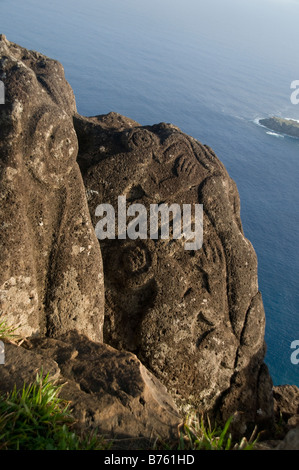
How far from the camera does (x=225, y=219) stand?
4598 mm

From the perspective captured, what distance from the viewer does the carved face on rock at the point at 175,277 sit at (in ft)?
13.9

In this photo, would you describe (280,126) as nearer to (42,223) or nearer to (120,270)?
(120,270)

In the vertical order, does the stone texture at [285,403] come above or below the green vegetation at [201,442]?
below

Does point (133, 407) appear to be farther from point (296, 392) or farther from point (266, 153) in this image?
point (266, 153)

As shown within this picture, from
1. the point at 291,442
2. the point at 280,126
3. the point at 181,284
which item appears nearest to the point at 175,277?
the point at 181,284

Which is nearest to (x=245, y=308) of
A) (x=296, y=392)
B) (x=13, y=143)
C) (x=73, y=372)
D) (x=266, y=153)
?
(x=296, y=392)

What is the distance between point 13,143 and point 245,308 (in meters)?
2.87

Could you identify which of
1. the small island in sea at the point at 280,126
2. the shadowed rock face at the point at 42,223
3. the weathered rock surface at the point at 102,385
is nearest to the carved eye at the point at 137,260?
the shadowed rock face at the point at 42,223

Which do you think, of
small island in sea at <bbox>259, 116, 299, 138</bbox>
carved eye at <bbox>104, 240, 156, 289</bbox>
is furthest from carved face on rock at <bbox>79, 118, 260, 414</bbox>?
small island in sea at <bbox>259, 116, 299, 138</bbox>

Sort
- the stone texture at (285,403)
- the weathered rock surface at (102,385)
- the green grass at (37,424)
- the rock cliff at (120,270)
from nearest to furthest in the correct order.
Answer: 1. the green grass at (37,424)
2. the weathered rock surface at (102,385)
3. the rock cliff at (120,270)
4. the stone texture at (285,403)

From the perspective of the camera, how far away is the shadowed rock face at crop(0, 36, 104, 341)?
3.39 m

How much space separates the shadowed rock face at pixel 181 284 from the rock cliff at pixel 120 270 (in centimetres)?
1

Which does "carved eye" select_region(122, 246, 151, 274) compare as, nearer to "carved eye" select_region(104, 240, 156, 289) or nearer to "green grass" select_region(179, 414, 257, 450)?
"carved eye" select_region(104, 240, 156, 289)

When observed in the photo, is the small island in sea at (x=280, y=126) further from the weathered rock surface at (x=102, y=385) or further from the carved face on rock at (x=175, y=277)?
the weathered rock surface at (x=102, y=385)
